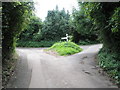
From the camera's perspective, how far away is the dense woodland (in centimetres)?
553

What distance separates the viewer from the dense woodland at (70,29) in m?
5.53

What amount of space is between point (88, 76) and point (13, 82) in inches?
127

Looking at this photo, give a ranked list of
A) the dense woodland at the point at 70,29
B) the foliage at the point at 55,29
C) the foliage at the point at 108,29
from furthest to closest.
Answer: the foliage at the point at 55,29 < the dense woodland at the point at 70,29 < the foliage at the point at 108,29

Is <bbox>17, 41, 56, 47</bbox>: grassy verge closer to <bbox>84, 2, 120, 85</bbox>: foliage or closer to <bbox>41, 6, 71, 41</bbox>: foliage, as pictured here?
<bbox>41, 6, 71, 41</bbox>: foliage

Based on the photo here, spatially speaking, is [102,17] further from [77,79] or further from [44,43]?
[44,43]

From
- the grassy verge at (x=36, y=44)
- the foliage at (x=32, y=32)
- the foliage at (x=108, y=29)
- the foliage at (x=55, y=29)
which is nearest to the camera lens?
the foliage at (x=108, y=29)

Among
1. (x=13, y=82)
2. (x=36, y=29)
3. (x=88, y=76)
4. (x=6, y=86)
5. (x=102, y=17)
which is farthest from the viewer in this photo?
(x=36, y=29)

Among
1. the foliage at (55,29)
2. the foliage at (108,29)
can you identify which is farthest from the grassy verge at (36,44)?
the foliage at (108,29)

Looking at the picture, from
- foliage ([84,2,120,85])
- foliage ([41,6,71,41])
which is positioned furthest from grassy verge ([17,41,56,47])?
foliage ([84,2,120,85])

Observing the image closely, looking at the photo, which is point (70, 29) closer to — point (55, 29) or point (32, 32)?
point (55, 29)

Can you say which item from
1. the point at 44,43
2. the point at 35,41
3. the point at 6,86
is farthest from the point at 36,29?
the point at 6,86

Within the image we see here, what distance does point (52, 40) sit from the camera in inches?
875

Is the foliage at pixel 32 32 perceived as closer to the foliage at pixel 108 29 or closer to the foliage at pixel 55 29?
the foliage at pixel 55 29

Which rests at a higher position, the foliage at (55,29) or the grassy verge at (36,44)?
the foliage at (55,29)
